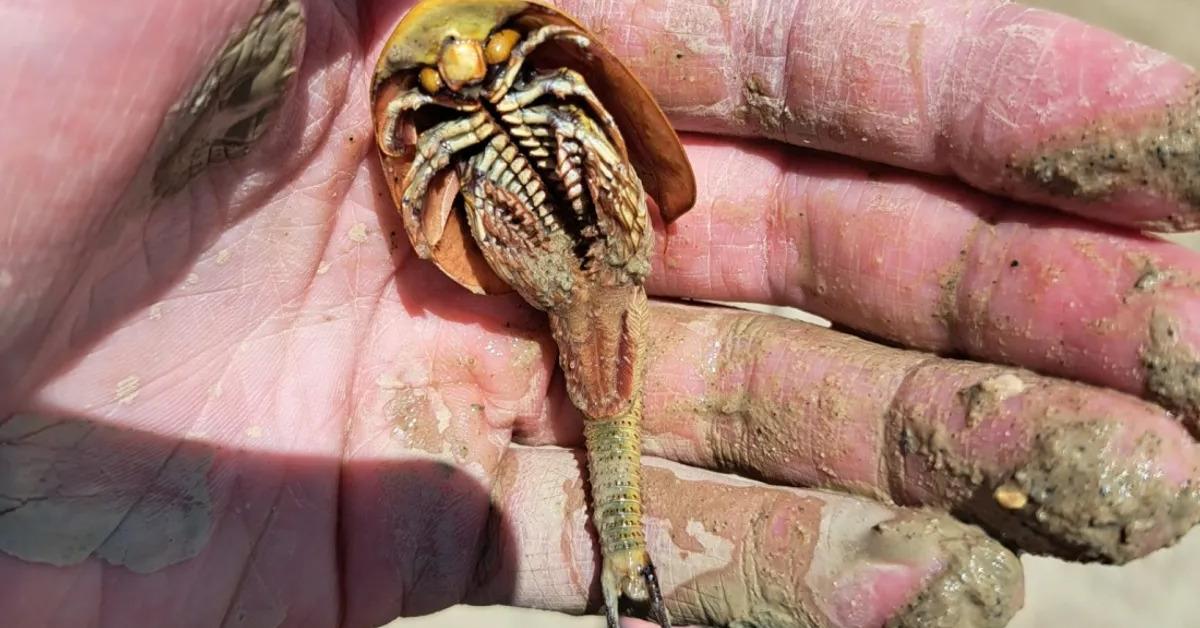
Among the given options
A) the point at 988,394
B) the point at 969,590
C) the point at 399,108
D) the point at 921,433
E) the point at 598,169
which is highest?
the point at 399,108

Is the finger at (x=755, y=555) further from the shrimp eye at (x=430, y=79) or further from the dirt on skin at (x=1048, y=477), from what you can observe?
the shrimp eye at (x=430, y=79)

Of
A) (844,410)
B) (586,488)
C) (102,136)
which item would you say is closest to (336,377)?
(586,488)

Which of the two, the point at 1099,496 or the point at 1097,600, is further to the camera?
the point at 1097,600

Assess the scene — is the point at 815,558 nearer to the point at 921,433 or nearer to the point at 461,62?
the point at 921,433

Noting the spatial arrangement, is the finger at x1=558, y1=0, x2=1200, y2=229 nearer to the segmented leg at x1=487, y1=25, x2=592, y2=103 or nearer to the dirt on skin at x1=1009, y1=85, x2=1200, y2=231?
the dirt on skin at x1=1009, y1=85, x2=1200, y2=231

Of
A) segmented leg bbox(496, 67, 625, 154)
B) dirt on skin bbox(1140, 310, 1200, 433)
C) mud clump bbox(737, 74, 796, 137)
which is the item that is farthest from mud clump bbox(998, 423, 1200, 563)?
segmented leg bbox(496, 67, 625, 154)

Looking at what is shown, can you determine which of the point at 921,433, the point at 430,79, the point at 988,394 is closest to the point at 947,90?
the point at 988,394
